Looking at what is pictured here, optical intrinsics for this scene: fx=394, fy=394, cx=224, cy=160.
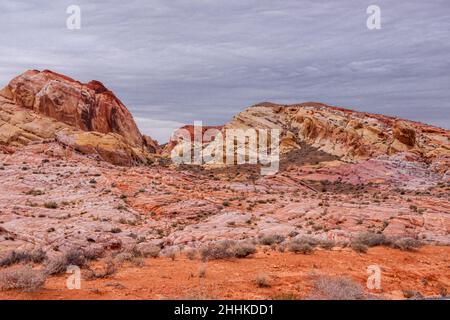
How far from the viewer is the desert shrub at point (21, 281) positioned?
8828 mm

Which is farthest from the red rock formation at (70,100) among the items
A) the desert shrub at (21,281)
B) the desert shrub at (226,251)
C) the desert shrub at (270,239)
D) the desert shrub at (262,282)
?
the desert shrub at (262,282)

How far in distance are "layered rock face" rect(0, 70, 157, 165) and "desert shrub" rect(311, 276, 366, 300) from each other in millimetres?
38335

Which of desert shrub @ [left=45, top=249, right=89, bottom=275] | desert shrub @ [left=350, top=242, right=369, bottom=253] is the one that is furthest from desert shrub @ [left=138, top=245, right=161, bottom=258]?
desert shrub @ [left=350, top=242, right=369, bottom=253]

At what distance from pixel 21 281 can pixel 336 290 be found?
7.15 m

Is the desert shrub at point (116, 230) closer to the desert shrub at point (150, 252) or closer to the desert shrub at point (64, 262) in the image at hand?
the desert shrub at point (150, 252)

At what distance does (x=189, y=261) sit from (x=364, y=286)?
5.63 metres

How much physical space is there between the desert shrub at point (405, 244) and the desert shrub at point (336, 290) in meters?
7.63

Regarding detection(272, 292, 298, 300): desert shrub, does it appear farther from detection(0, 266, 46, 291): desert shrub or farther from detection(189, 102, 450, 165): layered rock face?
detection(189, 102, 450, 165): layered rock face

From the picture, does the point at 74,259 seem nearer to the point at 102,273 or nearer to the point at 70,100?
the point at 102,273

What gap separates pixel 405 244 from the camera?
16281mm

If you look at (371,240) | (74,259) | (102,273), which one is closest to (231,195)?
(371,240)

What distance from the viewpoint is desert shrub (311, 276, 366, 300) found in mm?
8745

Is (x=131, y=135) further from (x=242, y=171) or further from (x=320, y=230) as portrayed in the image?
(x=320, y=230)
